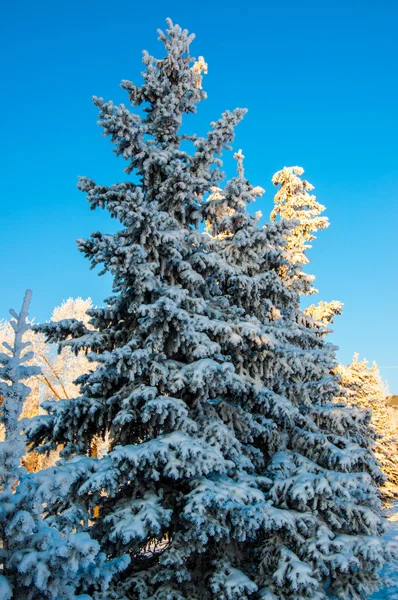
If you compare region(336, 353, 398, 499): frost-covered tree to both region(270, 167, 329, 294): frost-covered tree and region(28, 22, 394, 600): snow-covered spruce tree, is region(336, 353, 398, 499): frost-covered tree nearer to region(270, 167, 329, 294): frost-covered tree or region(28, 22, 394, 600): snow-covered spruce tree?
region(270, 167, 329, 294): frost-covered tree

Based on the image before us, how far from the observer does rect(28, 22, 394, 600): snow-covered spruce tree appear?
6.29 m

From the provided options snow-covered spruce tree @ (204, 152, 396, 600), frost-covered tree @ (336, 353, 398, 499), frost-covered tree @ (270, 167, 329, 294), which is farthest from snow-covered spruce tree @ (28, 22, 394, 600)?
frost-covered tree @ (336, 353, 398, 499)

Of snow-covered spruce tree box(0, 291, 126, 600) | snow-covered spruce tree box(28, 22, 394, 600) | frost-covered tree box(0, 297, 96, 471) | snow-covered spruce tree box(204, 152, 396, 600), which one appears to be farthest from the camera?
frost-covered tree box(0, 297, 96, 471)

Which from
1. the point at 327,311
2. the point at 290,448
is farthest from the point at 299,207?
the point at 290,448

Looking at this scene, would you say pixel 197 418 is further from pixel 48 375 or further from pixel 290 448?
pixel 48 375

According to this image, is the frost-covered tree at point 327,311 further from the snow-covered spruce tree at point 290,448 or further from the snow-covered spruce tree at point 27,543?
the snow-covered spruce tree at point 27,543

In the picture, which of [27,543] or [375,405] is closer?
[27,543]

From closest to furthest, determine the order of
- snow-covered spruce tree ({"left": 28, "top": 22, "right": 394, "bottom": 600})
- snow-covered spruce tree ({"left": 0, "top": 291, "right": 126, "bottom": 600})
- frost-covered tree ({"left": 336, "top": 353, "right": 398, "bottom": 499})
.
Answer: snow-covered spruce tree ({"left": 0, "top": 291, "right": 126, "bottom": 600}) → snow-covered spruce tree ({"left": 28, "top": 22, "right": 394, "bottom": 600}) → frost-covered tree ({"left": 336, "top": 353, "right": 398, "bottom": 499})

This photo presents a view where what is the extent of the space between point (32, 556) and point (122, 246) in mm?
5567

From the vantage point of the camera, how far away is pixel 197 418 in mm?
7723

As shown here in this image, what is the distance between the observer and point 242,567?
24.4ft

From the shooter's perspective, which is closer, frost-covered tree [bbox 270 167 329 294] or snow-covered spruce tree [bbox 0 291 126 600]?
snow-covered spruce tree [bbox 0 291 126 600]

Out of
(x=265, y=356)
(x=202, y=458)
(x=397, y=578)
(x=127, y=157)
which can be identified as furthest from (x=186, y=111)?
(x=397, y=578)

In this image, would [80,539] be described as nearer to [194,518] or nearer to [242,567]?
[194,518]
